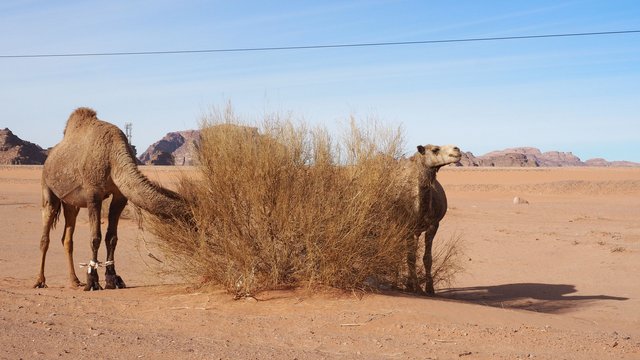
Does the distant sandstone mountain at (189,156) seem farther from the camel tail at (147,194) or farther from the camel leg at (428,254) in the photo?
the camel leg at (428,254)

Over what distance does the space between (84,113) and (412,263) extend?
568cm

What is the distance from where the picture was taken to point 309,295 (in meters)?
9.95

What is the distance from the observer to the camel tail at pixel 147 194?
35.0ft

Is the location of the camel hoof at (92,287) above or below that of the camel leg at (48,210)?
below

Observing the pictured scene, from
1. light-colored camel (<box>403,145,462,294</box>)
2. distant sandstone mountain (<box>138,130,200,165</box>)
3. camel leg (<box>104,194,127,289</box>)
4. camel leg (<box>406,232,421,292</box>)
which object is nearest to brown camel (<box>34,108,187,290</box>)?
camel leg (<box>104,194,127,289</box>)

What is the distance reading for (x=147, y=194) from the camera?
35.2 feet

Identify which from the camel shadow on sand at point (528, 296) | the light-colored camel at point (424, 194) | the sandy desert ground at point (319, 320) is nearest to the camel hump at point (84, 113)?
the sandy desert ground at point (319, 320)

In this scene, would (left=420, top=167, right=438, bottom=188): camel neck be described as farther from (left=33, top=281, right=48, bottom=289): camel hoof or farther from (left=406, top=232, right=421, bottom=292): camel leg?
(left=33, top=281, right=48, bottom=289): camel hoof

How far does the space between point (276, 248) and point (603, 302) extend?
642cm

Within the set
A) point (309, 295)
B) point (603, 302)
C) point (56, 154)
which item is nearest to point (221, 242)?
point (309, 295)

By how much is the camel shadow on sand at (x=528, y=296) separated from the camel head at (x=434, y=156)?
233 cm

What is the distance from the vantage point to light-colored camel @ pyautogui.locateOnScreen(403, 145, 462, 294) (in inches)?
468

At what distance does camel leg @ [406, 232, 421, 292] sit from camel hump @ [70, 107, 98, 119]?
5.36 meters

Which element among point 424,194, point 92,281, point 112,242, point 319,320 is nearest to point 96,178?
point 112,242
